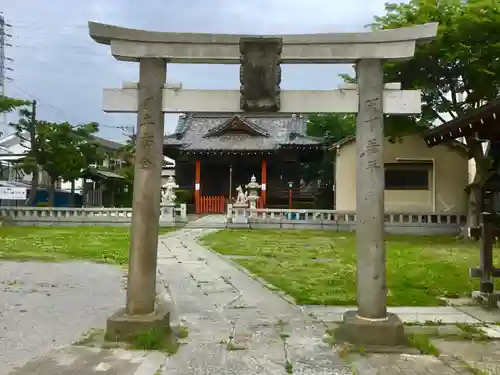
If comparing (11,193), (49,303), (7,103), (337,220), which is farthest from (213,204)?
(49,303)

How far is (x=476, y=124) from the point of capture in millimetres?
8109

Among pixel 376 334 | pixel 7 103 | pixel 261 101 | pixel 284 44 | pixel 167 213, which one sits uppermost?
pixel 7 103

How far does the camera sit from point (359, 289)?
5867 millimetres

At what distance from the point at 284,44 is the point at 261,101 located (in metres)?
0.76

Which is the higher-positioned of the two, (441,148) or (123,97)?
(441,148)

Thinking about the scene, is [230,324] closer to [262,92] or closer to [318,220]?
[262,92]

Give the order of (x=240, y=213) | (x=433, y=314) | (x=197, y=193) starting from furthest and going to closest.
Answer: (x=197, y=193), (x=240, y=213), (x=433, y=314)

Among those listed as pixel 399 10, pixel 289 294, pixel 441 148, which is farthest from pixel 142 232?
pixel 441 148

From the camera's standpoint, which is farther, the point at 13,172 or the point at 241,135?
the point at 13,172

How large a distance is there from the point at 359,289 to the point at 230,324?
1.87m

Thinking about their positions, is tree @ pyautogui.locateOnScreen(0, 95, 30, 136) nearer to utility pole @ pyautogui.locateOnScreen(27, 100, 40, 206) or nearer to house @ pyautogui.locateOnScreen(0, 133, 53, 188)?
utility pole @ pyautogui.locateOnScreen(27, 100, 40, 206)

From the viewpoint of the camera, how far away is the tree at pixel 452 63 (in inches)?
671

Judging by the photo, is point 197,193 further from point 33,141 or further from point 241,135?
point 33,141

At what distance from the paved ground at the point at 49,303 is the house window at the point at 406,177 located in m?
17.3
